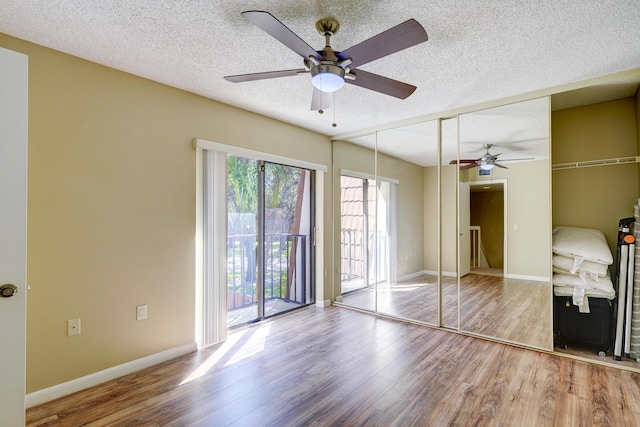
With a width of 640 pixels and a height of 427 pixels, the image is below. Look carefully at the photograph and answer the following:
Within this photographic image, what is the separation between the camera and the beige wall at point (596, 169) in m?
2.85

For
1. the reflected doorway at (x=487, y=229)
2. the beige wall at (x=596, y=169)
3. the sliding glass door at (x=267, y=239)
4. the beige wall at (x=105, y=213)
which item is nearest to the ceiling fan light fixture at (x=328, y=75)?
the beige wall at (x=105, y=213)

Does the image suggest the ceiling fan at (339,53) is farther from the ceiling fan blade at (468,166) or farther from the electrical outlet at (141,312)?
the electrical outlet at (141,312)

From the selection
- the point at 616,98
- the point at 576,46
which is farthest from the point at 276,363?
the point at 616,98

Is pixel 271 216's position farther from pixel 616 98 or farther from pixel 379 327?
pixel 616 98

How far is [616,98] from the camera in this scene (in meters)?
2.93

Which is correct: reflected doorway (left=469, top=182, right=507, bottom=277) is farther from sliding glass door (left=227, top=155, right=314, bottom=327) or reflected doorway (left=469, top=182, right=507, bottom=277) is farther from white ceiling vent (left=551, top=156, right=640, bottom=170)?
sliding glass door (left=227, top=155, right=314, bottom=327)

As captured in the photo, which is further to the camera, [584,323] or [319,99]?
[584,323]

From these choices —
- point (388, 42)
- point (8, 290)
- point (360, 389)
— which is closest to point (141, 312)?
point (8, 290)

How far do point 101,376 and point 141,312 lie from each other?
0.51 metres

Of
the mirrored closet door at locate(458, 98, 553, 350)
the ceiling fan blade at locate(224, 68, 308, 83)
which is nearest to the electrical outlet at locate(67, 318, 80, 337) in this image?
the ceiling fan blade at locate(224, 68, 308, 83)

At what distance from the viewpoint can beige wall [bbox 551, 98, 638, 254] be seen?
285 cm

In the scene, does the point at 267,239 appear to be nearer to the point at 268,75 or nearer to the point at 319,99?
the point at 319,99

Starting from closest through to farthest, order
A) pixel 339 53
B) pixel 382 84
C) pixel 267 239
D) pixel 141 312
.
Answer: pixel 339 53 < pixel 382 84 < pixel 141 312 < pixel 267 239

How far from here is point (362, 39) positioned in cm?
211
